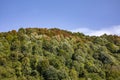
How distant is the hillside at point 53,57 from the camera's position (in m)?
61.8

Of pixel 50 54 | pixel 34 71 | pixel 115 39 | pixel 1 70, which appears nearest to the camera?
pixel 1 70

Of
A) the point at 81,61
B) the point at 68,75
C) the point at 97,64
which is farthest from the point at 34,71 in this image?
the point at 97,64

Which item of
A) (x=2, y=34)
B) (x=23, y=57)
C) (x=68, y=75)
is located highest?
(x=2, y=34)

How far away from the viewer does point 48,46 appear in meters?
72.4

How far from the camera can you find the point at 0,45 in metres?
65.1

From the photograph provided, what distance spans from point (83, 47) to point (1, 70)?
2736 centimetres

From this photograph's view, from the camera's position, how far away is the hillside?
61750mm

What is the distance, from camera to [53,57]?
6800 centimetres

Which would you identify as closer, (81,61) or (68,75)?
(68,75)

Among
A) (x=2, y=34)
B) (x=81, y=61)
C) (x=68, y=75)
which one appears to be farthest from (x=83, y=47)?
(x=2, y=34)

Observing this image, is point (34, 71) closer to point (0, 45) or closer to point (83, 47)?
point (0, 45)

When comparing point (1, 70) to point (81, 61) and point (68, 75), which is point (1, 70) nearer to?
point (68, 75)

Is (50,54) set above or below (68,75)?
above

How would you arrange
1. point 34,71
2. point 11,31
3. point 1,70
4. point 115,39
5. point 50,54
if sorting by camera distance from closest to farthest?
point 1,70 → point 34,71 → point 50,54 → point 11,31 → point 115,39
